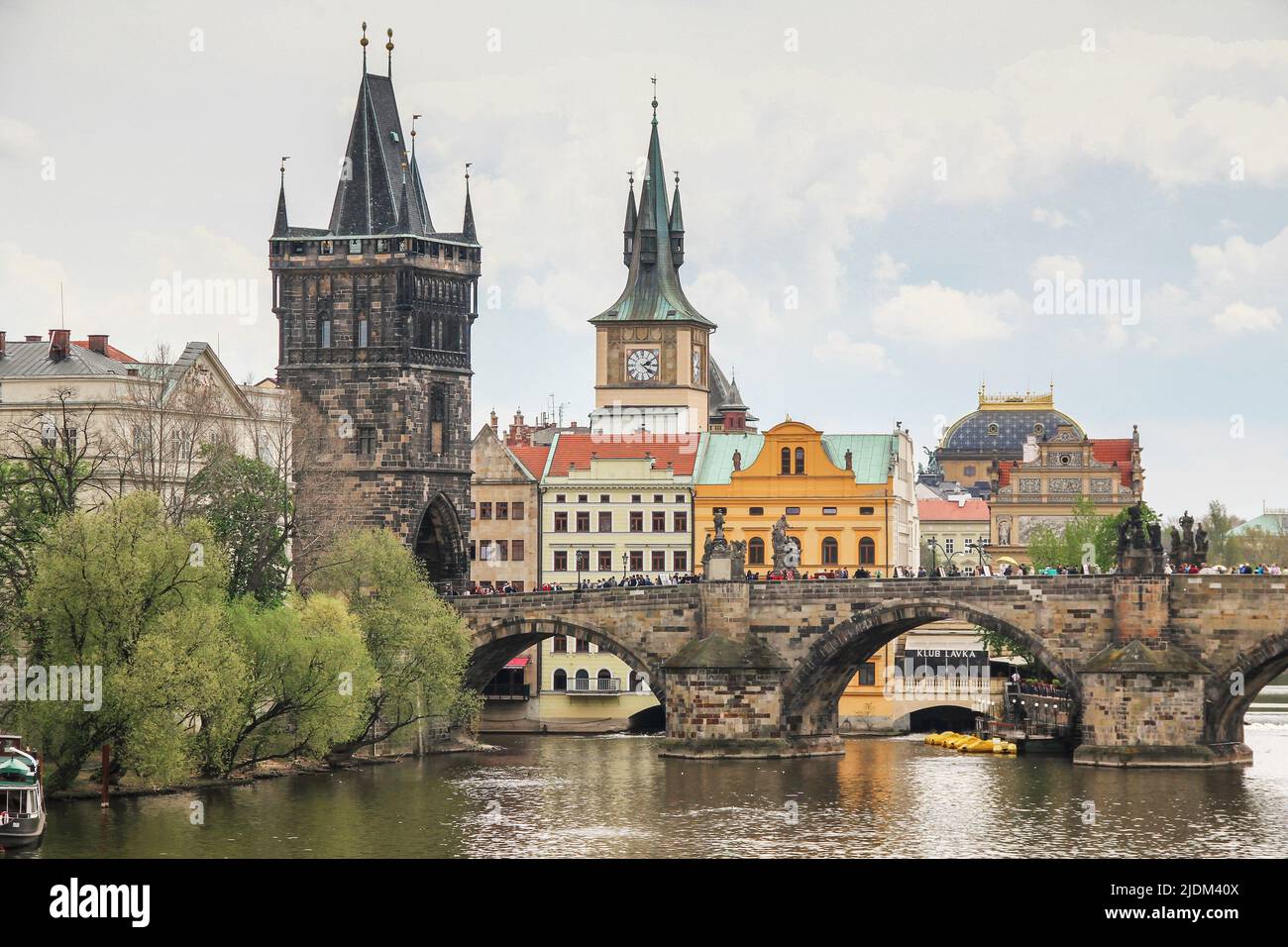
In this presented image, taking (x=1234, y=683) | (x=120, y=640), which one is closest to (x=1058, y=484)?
(x=1234, y=683)

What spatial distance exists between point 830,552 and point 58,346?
3727cm

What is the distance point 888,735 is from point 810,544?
9877 mm

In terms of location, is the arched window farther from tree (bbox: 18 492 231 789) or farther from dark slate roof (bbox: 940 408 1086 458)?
dark slate roof (bbox: 940 408 1086 458)

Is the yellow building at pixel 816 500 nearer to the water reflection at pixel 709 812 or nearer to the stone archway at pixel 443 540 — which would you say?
the stone archway at pixel 443 540

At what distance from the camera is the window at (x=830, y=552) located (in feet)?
407

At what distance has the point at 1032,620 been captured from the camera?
10100cm

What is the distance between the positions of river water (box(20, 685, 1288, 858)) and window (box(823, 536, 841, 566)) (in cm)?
1997

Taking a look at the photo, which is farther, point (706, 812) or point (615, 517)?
point (615, 517)

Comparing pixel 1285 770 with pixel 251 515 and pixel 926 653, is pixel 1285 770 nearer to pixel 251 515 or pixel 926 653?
pixel 926 653

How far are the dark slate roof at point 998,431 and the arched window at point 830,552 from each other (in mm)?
67816

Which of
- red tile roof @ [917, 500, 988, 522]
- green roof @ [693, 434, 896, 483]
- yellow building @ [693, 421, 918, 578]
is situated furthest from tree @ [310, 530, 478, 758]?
red tile roof @ [917, 500, 988, 522]

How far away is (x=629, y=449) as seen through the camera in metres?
131

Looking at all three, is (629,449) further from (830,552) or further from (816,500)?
(830,552)
